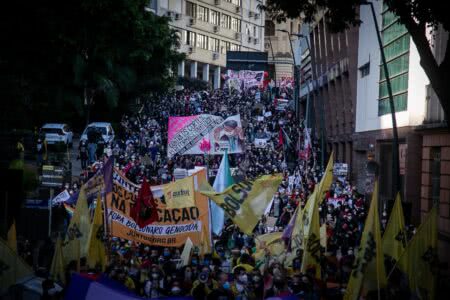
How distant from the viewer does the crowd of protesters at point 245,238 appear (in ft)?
45.9

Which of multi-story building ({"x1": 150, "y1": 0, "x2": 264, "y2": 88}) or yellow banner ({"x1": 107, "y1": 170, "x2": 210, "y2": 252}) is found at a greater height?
multi-story building ({"x1": 150, "y1": 0, "x2": 264, "y2": 88})

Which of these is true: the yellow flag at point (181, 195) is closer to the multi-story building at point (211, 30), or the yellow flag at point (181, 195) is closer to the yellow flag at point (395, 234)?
the yellow flag at point (395, 234)

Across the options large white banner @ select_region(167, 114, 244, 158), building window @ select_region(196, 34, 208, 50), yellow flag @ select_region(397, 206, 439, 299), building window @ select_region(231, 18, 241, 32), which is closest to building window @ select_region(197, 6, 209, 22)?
building window @ select_region(196, 34, 208, 50)

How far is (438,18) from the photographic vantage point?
13.5m

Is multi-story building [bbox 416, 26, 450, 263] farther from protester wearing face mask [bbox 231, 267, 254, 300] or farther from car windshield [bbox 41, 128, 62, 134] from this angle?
car windshield [bbox 41, 128, 62, 134]

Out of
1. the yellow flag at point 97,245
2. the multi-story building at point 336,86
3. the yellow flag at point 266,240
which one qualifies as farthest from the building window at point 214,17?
the yellow flag at point 97,245

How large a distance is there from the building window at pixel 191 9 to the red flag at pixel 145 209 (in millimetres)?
69019

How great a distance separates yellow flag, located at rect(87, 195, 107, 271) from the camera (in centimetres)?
1569

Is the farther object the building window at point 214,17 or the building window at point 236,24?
the building window at point 236,24

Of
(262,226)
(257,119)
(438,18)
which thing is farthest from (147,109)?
(438,18)

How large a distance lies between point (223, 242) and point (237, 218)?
12.0ft

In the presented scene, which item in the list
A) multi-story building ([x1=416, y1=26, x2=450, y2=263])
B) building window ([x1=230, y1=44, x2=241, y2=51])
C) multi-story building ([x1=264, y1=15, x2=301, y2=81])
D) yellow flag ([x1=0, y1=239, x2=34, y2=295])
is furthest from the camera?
multi-story building ([x1=264, y1=15, x2=301, y2=81])

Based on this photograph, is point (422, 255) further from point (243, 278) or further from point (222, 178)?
point (222, 178)

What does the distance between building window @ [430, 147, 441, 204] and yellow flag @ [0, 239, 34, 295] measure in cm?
1406
